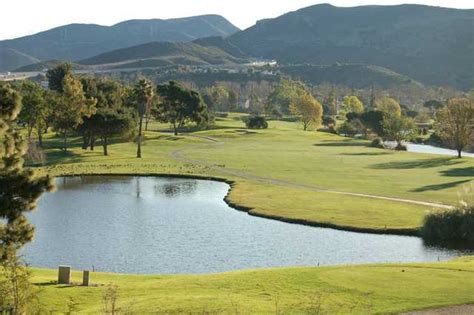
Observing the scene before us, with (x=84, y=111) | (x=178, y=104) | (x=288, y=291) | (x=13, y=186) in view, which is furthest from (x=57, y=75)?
(x=288, y=291)

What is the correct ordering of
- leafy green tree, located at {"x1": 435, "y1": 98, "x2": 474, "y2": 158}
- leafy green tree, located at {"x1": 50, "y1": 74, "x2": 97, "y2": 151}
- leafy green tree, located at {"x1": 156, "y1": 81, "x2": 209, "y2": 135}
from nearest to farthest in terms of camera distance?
leafy green tree, located at {"x1": 50, "y1": 74, "x2": 97, "y2": 151}
leafy green tree, located at {"x1": 435, "y1": 98, "x2": 474, "y2": 158}
leafy green tree, located at {"x1": 156, "y1": 81, "x2": 209, "y2": 135}

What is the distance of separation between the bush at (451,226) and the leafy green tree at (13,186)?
122ft

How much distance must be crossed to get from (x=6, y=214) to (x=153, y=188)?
185 feet

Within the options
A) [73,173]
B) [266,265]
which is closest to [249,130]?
[73,173]

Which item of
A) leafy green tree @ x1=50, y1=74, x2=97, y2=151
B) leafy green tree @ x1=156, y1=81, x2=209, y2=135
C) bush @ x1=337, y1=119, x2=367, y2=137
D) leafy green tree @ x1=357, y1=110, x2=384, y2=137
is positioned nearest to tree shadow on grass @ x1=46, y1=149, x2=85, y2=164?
leafy green tree @ x1=50, y1=74, x2=97, y2=151

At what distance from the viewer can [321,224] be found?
207ft

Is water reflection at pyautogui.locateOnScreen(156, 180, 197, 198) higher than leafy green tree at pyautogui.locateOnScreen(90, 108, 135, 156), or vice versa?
leafy green tree at pyautogui.locateOnScreen(90, 108, 135, 156)

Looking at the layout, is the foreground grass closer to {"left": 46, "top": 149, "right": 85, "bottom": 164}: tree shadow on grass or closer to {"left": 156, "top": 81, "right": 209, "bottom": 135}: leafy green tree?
{"left": 46, "top": 149, "right": 85, "bottom": 164}: tree shadow on grass

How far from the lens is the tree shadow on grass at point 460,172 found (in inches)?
3766

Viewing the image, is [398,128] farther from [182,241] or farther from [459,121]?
[182,241]

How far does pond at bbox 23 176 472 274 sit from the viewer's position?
48.9m

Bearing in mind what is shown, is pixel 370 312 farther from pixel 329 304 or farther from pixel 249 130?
pixel 249 130

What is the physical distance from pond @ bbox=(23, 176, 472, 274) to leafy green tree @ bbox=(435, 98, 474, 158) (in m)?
63.6

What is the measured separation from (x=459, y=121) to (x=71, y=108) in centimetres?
6633
